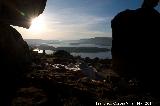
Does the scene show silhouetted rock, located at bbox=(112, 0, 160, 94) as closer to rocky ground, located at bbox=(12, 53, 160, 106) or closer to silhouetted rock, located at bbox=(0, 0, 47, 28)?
rocky ground, located at bbox=(12, 53, 160, 106)

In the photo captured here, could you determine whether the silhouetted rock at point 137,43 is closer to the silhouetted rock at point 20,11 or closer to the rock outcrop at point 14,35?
the silhouetted rock at point 20,11

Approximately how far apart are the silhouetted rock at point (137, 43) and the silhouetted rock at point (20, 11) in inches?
197

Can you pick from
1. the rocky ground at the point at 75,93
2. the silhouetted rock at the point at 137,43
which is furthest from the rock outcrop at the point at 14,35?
the silhouetted rock at the point at 137,43

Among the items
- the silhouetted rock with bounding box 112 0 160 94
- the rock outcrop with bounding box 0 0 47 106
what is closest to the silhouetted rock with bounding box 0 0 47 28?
the rock outcrop with bounding box 0 0 47 106

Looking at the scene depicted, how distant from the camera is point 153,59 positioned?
14.7 m

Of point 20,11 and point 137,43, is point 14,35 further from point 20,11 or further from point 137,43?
point 137,43

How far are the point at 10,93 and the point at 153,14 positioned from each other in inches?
372

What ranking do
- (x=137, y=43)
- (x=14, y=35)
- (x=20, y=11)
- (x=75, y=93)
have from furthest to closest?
(x=14, y=35)
(x=20, y=11)
(x=137, y=43)
(x=75, y=93)

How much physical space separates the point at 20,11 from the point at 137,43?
6806 mm

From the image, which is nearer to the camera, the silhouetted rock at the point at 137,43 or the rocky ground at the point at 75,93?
the rocky ground at the point at 75,93

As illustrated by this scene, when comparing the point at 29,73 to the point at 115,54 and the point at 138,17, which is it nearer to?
the point at 115,54

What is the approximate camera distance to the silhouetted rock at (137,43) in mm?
14734

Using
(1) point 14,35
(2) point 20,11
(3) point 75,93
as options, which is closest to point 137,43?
(3) point 75,93

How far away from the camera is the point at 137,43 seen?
15227 millimetres
